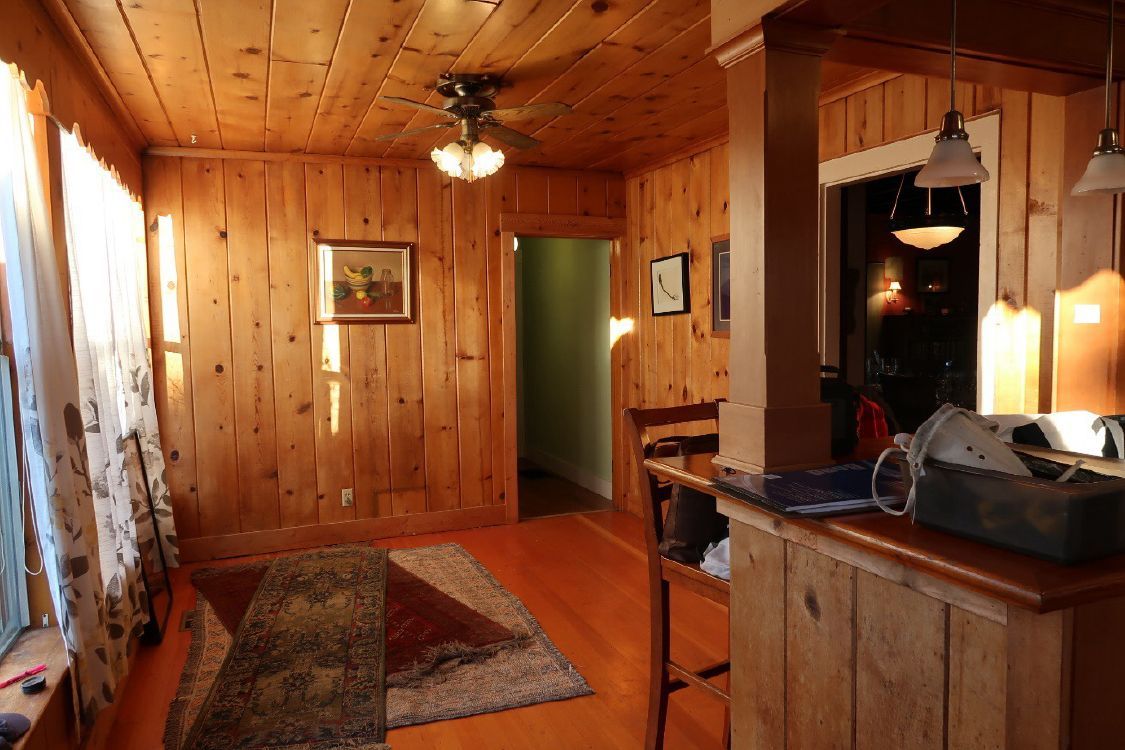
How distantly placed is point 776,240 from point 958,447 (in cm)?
67

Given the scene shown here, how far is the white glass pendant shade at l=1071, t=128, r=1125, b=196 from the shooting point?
66.6 inches

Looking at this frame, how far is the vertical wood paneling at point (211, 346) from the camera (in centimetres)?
419

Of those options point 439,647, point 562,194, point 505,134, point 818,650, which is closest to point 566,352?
point 562,194

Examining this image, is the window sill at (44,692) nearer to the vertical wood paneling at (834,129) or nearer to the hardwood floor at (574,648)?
the hardwood floor at (574,648)

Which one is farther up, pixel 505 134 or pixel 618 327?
pixel 505 134

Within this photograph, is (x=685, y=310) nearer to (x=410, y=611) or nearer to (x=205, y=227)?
(x=410, y=611)

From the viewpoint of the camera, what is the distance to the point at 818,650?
1340mm

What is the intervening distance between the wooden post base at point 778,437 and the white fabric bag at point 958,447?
438mm

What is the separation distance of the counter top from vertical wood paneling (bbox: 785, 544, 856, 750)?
0.06 m

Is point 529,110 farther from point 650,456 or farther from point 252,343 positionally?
point 252,343

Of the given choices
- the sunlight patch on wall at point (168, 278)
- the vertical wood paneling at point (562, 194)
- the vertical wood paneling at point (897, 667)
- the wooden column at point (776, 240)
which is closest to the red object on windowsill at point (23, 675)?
the wooden column at point (776, 240)

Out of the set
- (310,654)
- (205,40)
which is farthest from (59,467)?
(205,40)

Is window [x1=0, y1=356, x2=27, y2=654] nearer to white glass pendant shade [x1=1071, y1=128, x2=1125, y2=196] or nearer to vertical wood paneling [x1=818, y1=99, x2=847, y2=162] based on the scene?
white glass pendant shade [x1=1071, y1=128, x2=1125, y2=196]

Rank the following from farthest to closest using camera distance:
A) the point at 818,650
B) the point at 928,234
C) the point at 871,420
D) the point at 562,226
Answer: the point at 562,226
the point at 928,234
the point at 871,420
the point at 818,650
